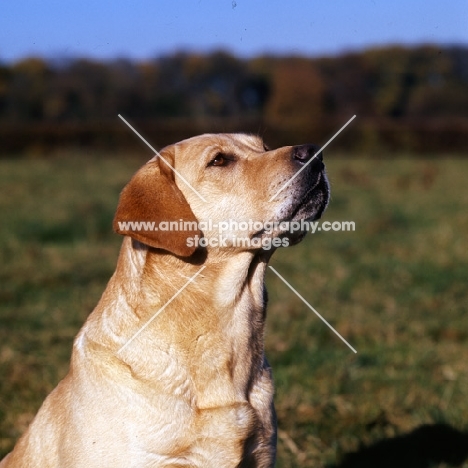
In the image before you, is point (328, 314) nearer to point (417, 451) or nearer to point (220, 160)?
point (417, 451)

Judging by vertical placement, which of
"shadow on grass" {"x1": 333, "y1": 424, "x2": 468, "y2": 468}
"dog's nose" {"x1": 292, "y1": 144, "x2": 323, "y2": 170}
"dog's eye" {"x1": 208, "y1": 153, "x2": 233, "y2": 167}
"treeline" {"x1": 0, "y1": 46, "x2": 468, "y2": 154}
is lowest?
"treeline" {"x1": 0, "y1": 46, "x2": 468, "y2": 154}

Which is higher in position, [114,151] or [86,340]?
[86,340]

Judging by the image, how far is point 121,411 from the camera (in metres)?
3.82

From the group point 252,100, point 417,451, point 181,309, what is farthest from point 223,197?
point 252,100

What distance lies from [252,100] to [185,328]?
97.1 ft

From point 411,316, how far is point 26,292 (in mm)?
4905

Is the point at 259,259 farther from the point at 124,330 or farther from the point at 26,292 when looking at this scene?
the point at 26,292

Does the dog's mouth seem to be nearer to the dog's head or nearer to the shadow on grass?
the dog's head

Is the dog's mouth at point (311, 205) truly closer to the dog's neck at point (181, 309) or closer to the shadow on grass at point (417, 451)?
the dog's neck at point (181, 309)

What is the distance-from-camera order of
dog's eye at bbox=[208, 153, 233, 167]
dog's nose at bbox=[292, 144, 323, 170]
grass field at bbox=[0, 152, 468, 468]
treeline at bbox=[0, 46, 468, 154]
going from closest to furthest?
dog's nose at bbox=[292, 144, 323, 170] < dog's eye at bbox=[208, 153, 233, 167] < grass field at bbox=[0, 152, 468, 468] < treeline at bbox=[0, 46, 468, 154]

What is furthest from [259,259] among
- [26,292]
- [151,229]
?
[26,292]

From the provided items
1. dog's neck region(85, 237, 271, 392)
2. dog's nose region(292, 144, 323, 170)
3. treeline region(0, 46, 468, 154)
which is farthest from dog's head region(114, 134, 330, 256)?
treeline region(0, 46, 468, 154)

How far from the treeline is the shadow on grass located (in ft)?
59.9

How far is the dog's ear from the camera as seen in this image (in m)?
3.88
